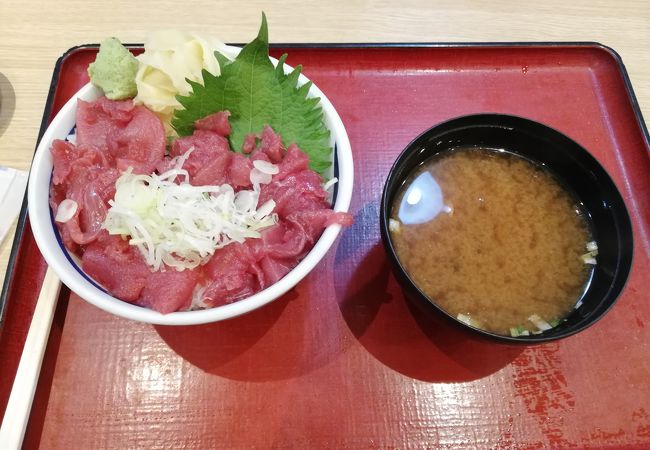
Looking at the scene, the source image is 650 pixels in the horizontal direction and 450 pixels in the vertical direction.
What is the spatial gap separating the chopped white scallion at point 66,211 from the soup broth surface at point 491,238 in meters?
0.92

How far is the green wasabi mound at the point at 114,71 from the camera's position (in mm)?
1440

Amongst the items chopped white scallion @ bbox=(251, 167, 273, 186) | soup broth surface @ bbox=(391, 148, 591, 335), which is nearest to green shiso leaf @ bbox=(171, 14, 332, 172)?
chopped white scallion @ bbox=(251, 167, 273, 186)

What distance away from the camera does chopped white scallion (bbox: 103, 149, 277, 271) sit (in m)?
1.25

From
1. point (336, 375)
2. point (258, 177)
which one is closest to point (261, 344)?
point (336, 375)

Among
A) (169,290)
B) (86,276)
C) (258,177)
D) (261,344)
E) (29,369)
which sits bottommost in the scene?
(29,369)

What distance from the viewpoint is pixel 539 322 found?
51.8 inches

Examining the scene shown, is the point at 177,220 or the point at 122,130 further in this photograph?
the point at 122,130

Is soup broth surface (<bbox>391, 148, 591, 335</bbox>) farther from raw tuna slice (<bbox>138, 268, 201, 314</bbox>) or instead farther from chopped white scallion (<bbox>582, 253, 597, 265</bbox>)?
raw tuna slice (<bbox>138, 268, 201, 314</bbox>)

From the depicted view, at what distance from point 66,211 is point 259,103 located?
647 mm

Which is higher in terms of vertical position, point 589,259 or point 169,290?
point 589,259

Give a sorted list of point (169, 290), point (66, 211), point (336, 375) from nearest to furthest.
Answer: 1. point (169, 290)
2. point (66, 211)
3. point (336, 375)

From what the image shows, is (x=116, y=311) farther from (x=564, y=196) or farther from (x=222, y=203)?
(x=564, y=196)

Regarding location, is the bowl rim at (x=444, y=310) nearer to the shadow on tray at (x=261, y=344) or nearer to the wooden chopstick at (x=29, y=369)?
the shadow on tray at (x=261, y=344)

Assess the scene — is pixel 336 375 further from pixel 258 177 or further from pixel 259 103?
→ pixel 259 103
